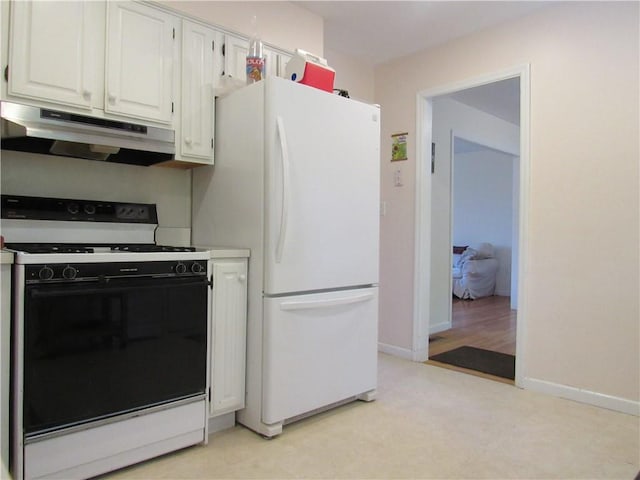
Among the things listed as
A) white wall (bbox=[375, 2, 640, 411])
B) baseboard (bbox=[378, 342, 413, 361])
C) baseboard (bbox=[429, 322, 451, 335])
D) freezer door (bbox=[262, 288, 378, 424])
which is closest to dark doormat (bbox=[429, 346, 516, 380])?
baseboard (bbox=[378, 342, 413, 361])

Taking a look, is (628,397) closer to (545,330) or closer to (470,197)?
(545,330)

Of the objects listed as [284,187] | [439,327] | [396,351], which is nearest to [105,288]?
[284,187]

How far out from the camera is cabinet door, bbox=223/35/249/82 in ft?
7.97

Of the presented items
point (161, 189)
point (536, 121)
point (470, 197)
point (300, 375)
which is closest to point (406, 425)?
point (300, 375)

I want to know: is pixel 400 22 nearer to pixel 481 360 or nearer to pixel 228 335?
pixel 228 335

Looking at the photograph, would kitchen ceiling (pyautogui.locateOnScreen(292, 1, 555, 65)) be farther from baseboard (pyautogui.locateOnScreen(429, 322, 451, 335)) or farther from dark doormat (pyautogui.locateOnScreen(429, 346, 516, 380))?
baseboard (pyautogui.locateOnScreen(429, 322, 451, 335))

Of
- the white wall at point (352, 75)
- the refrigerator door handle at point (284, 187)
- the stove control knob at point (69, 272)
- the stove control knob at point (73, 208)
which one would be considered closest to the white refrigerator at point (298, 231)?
the refrigerator door handle at point (284, 187)

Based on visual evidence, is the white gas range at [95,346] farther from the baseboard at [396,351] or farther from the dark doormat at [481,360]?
the dark doormat at [481,360]

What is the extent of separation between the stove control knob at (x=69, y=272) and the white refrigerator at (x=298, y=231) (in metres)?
0.79

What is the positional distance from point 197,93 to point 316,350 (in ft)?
4.89

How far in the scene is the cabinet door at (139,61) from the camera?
6.56 ft

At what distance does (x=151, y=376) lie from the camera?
1806 mm

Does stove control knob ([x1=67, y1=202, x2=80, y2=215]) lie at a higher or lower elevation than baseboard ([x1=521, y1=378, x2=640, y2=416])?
higher

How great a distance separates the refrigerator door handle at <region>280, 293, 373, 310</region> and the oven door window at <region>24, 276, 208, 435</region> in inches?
15.7
